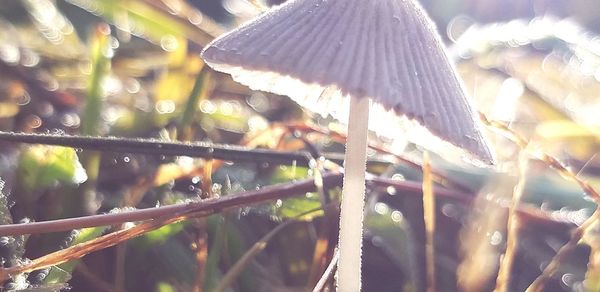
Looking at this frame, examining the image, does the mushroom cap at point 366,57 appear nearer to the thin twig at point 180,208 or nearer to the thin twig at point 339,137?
the thin twig at point 180,208

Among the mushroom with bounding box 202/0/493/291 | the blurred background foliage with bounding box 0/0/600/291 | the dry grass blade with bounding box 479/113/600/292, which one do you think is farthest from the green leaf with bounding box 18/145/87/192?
the dry grass blade with bounding box 479/113/600/292

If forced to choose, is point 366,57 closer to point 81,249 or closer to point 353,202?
point 353,202

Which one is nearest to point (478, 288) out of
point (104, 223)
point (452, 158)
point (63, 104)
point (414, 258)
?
point (414, 258)

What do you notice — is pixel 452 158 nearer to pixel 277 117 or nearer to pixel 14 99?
pixel 277 117

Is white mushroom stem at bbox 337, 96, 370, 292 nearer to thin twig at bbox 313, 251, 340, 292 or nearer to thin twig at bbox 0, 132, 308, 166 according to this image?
thin twig at bbox 313, 251, 340, 292

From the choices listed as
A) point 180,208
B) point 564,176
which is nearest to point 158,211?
point 180,208

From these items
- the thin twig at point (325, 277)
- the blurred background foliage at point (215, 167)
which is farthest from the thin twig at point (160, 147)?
the thin twig at point (325, 277)

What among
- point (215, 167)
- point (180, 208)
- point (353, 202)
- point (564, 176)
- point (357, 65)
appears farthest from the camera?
point (215, 167)
